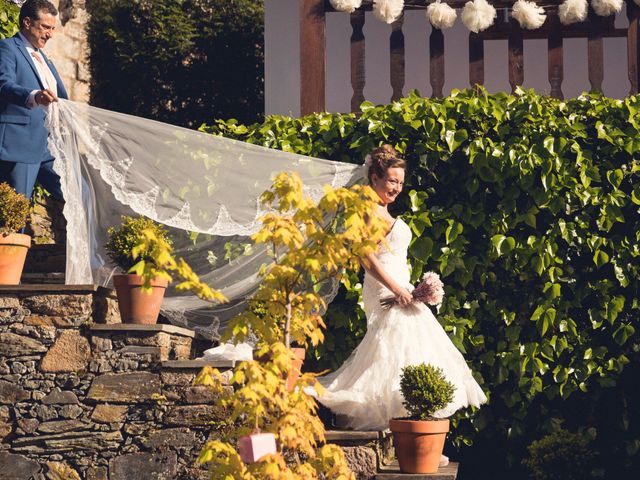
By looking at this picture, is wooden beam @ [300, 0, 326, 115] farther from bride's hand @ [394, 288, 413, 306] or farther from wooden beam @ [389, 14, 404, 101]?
bride's hand @ [394, 288, 413, 306]

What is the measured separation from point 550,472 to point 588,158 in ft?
6.24

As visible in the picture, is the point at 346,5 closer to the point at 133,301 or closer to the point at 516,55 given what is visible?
the point at 516,55

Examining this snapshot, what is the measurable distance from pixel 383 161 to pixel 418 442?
160cm

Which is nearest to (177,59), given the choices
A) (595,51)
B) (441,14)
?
(441,14)

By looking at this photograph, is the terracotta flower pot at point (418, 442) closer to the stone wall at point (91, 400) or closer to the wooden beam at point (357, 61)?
the stone wall at point (91, 400)

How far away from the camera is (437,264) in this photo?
22.1 feet

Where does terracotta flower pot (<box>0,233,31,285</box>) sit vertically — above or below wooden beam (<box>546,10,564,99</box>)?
below

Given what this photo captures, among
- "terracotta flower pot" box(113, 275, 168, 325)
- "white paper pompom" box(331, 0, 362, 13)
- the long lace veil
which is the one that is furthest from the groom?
"white paper pompom" box(331, 0, 362, 13)

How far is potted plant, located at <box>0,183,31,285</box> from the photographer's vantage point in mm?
6504

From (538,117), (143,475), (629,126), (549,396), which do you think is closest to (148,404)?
(143,475)

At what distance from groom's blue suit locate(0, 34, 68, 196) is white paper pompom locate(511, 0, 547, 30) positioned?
12.5 feet

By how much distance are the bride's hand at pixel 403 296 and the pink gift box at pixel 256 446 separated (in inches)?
67.4

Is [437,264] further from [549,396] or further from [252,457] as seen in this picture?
[252,457]

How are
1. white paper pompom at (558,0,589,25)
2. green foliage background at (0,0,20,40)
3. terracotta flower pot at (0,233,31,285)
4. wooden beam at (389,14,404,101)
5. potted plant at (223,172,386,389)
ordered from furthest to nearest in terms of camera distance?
wooden beam at (389,14,404,101) → white paper pompom at (558,0,589,25) → green foliage background at (0,0,20,40) → terracotta flower pot at (0,233,31,285) → potted plant at (223,172,386,389)
